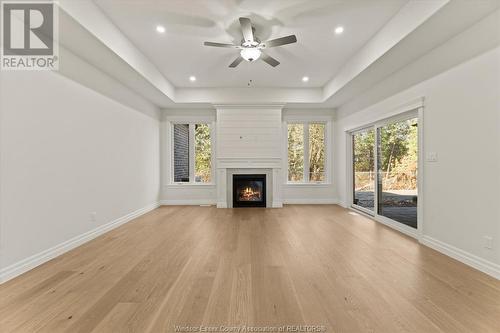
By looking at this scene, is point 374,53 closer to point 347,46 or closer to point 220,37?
point 347,46

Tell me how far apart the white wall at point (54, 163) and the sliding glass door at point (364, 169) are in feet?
16.6

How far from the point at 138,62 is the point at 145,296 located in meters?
3.58

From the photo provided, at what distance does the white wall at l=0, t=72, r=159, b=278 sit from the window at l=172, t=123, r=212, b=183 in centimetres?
216

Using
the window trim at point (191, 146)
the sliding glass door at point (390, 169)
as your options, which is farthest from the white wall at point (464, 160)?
the window trim at point (191, 146)

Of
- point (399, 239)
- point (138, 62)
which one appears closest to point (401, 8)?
point (399, 239)

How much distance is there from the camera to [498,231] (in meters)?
2.38

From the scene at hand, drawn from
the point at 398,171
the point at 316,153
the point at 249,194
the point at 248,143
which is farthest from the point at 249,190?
the point at 398,171

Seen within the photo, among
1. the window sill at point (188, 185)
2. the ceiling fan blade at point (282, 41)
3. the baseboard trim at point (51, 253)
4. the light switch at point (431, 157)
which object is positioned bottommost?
the baseboard trim at point (51, 253)

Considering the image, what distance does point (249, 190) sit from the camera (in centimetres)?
639

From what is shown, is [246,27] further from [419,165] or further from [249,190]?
[249,190]

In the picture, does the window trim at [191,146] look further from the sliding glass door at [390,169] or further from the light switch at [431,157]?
the light switch at [431,157]

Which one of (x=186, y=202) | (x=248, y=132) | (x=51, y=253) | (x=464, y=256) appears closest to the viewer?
(x=464, y=256)

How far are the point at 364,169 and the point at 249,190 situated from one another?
2.87 metres

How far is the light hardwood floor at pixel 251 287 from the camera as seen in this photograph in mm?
1709
